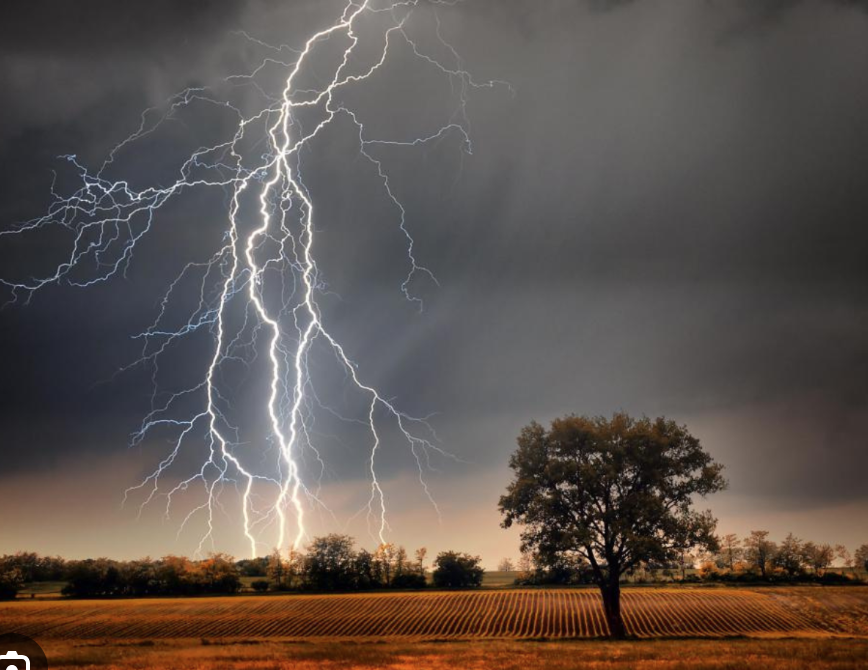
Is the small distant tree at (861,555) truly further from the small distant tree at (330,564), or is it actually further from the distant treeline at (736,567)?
the small distant tree at (330,564)

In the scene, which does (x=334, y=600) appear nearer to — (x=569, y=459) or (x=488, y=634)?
(x=488, y=634)

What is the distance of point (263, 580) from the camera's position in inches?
2549

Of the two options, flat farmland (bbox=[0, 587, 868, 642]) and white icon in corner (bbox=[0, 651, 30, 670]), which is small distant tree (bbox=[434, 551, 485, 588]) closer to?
flat farmland (bbox=[0, 587, 868, 642])

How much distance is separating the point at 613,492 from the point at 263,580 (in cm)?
4732

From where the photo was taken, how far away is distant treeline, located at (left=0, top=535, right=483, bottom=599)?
60438 mm

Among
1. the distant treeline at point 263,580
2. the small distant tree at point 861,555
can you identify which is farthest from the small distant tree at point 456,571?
the small distant tree at point 861,555

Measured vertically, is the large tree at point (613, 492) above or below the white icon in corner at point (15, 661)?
above

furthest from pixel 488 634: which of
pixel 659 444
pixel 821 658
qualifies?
pixel 821 658

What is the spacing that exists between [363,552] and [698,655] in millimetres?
48047

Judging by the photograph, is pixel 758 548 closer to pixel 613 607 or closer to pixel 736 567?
pixel 736 567

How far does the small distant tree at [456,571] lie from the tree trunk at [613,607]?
33254 millimetres

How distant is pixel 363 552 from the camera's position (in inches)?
2501

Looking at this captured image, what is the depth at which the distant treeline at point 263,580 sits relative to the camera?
60.4 m

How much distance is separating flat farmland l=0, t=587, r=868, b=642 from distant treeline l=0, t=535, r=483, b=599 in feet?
29.4
